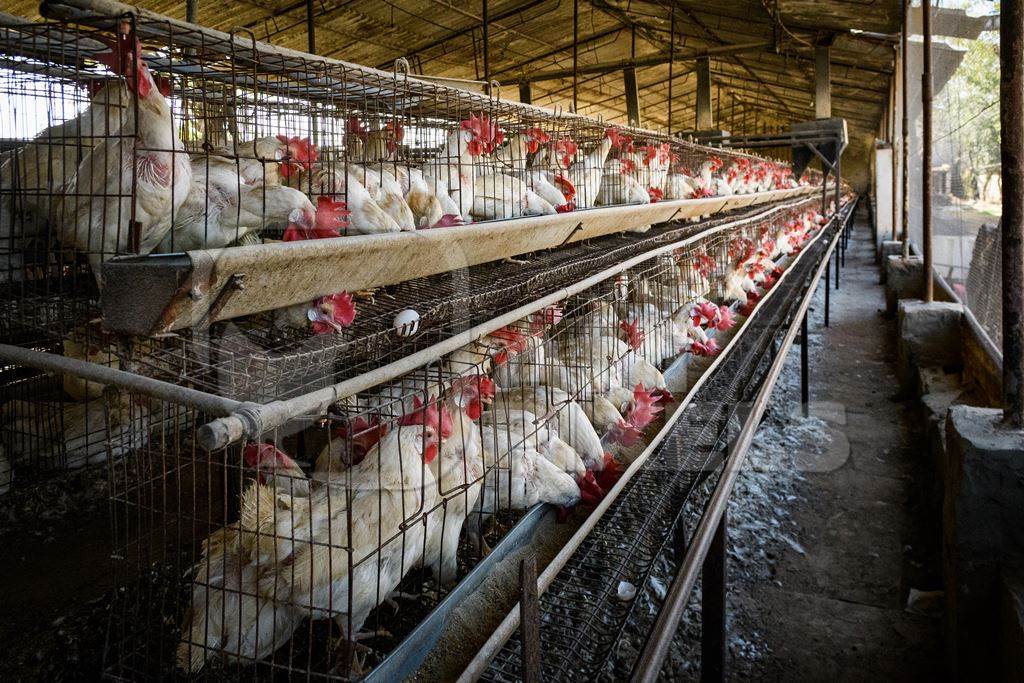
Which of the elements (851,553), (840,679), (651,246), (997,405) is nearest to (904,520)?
(851,553)

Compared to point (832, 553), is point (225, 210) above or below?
above

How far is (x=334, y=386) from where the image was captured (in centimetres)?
132

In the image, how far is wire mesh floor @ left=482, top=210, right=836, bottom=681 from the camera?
1.91m

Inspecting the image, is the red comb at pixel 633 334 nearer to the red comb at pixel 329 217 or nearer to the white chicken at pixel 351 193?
the white chicken at pixel 351 193

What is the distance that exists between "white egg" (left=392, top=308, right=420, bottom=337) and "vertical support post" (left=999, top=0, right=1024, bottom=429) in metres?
1.96

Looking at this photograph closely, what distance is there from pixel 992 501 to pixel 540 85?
44.2 ft

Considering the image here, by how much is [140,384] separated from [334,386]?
0.33 m

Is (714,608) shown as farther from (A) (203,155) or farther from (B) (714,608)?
(A) (203,155)

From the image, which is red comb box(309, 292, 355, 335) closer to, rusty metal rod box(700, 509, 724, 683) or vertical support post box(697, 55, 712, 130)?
rusty metal rod box(700, 509, 724, 683)

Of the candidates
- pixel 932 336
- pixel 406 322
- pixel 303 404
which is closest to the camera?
pixel 303 404

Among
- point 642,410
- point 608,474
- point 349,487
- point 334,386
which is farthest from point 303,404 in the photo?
point 642,410

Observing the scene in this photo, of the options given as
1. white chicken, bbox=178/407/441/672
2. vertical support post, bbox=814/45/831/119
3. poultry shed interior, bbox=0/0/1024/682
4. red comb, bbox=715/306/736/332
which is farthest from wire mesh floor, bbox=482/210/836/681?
vertical support post, bbox=814/45/831/119

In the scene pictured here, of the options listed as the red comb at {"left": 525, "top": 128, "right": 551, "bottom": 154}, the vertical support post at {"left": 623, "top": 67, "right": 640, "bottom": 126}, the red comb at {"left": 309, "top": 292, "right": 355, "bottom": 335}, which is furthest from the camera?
the vertical support post at {"left": 623, "top": 67, "right": 640, "bottom": 126}

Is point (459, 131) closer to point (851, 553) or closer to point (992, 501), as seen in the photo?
point (992, 501)
